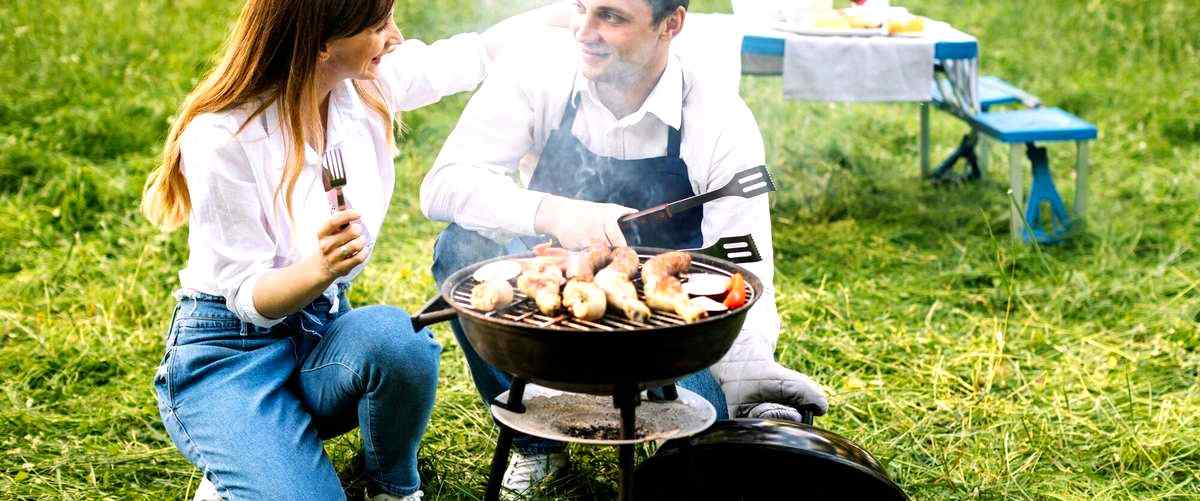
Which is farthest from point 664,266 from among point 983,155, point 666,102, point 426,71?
point 983,155

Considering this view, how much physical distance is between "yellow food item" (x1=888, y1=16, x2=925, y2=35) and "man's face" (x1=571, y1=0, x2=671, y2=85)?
2.74 meters

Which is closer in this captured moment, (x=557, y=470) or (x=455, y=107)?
(x=557, y=470)

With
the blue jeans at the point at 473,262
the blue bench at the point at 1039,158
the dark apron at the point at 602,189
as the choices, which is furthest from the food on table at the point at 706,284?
the blue bench at the point at 1039,158

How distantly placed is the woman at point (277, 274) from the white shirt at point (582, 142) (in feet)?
1.43

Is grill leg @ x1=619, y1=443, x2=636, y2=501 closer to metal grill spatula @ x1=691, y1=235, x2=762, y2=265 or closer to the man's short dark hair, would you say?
metal grill spatula @ x1=691, y1=235, x2=762, y2=265

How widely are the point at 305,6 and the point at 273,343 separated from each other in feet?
2.83

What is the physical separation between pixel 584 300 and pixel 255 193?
89cm

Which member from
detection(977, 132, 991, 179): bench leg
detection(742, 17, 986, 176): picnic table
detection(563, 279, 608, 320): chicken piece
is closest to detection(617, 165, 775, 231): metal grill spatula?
detection(563, 279, 608, 320): chicken piece

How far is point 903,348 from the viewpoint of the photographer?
4500 millimetres

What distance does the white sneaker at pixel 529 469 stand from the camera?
130 inches

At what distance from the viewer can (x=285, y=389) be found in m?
2.78

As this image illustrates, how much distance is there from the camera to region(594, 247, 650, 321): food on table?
7.71 feet

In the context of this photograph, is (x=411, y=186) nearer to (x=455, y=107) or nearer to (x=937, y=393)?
(x=455, y=107)

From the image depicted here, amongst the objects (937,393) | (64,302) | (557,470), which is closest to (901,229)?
(937,393)
